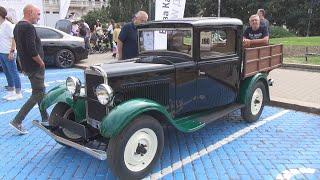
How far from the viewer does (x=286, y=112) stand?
6.86m

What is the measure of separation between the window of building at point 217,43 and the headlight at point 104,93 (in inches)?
63.4

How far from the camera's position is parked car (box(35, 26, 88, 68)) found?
1265 cm

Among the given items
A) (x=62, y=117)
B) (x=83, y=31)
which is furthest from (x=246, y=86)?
(x=83, y=31)

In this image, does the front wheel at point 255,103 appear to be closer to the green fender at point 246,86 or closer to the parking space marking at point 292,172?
the green fender at point 246,86

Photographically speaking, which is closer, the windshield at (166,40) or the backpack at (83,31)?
the windshield at (166,40)

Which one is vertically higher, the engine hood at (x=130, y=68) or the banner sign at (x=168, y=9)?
the banner sign at (x=168, y=9)

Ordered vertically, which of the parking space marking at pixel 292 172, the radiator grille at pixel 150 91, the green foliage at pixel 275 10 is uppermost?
the green foliage at pixel 275 10

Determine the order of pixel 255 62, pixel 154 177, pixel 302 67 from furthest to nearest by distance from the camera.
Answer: pixel 302 67, pixel 255 62, pixel 154 177

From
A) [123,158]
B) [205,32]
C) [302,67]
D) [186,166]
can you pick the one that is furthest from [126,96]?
[302,67]

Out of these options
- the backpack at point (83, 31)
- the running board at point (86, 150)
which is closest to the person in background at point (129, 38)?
the running board at point (86, 150)

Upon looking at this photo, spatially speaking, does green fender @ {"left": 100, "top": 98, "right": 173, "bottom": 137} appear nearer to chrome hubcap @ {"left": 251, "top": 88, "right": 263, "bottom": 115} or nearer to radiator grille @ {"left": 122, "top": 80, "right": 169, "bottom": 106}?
radiator grille @ {"left": 122, "top": 80, "right": 169, "bottom": 106}

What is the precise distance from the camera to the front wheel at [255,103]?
6027 mm

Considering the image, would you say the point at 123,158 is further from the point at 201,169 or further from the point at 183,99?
the point at 183,99

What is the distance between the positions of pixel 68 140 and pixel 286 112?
4203mm
